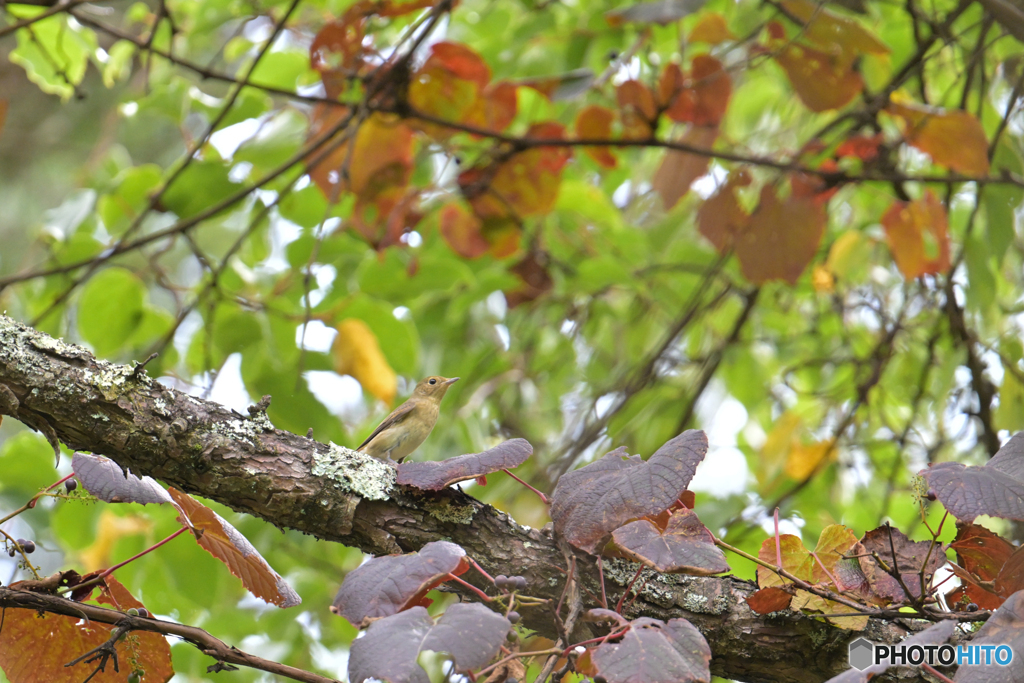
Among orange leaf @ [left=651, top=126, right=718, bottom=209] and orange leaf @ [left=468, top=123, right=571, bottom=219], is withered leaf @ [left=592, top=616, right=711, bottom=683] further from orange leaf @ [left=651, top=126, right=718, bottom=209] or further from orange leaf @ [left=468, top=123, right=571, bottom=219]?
orange leaf @ [left=468, top=123, right=571, bottom=219]

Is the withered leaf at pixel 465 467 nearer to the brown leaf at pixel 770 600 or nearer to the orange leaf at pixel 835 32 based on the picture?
→ the brown leaf at pixel 770 600

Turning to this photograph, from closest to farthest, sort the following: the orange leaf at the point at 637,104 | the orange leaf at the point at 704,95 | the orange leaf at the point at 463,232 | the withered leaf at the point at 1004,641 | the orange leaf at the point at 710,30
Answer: the withered leaf at the point at 1004,641 → the orange leaf at the point at 710,30 → the orange leaf at the point at 704,95 → the orange leaf at the point at 637,104 → the orange leaf at the point at 463,232

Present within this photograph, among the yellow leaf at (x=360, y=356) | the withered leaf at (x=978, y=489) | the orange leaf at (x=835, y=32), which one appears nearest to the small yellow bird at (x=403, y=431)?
the yellow leaf at (x=360, y=356)

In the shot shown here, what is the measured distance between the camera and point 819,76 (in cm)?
314

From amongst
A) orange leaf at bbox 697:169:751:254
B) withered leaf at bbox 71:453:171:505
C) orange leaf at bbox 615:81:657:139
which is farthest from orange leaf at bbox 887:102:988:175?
withered leaf at bbox 71:453:171:505

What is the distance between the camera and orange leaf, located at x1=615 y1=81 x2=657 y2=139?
11.6 ft

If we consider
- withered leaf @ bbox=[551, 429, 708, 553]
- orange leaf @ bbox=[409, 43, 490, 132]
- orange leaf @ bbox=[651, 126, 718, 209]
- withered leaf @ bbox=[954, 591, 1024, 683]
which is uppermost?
orange leaf @ bbox=[409, 43, 490, 132]

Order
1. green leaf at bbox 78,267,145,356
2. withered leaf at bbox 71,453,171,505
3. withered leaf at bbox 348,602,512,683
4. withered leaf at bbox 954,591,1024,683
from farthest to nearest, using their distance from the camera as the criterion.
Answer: green leaf at bbox 78,267,145,356, withered leaf at bbox 71,453,171,505, withered leaf at bbox 954,591,1024,683, withered leaf at bbox 348,602,512,683

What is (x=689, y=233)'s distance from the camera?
503 cm

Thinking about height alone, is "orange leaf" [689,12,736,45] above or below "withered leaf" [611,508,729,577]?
above

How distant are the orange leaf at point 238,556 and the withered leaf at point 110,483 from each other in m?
0.05

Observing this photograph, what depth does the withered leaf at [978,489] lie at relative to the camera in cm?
153

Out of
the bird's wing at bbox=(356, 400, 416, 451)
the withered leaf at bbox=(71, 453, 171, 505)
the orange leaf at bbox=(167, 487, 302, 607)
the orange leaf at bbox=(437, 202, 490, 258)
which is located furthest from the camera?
the bird's wing at bbox=(356, 400, 416, 451)

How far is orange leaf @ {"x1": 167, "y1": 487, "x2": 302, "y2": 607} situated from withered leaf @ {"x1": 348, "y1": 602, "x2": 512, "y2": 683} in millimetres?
541
